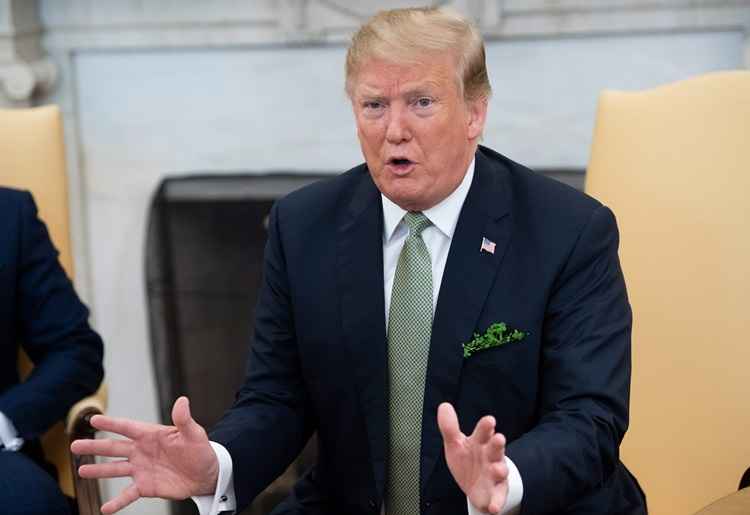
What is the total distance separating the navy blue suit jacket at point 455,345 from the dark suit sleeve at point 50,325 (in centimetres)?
58

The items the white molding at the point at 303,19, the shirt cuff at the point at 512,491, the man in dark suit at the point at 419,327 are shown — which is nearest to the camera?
the shirt cuff at the point at 512,491

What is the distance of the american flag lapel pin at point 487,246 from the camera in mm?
1817

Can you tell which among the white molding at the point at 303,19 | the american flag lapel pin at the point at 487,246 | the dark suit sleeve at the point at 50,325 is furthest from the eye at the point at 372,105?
the white molding at the point at 303,19

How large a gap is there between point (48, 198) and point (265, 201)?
1.07 meters

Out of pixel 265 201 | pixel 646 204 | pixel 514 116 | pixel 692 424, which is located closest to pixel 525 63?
pixel 514 116

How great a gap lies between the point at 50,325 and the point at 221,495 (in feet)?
2.63

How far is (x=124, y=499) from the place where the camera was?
1640 millimetres

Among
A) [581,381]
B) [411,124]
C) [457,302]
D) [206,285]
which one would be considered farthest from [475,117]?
[206,285]

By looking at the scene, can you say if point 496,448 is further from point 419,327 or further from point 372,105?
point 372,105

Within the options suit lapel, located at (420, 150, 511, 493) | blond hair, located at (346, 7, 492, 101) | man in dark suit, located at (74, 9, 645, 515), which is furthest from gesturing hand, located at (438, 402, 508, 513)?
blond hair, located at (346, 7, 492, 101)

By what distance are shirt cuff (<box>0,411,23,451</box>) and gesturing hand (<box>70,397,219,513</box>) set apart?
641 mm

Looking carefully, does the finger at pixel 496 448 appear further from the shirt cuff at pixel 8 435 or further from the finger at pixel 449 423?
the shirt cuff at pixel 8 435

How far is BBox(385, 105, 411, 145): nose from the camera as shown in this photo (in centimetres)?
173

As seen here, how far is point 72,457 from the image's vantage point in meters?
2.13
